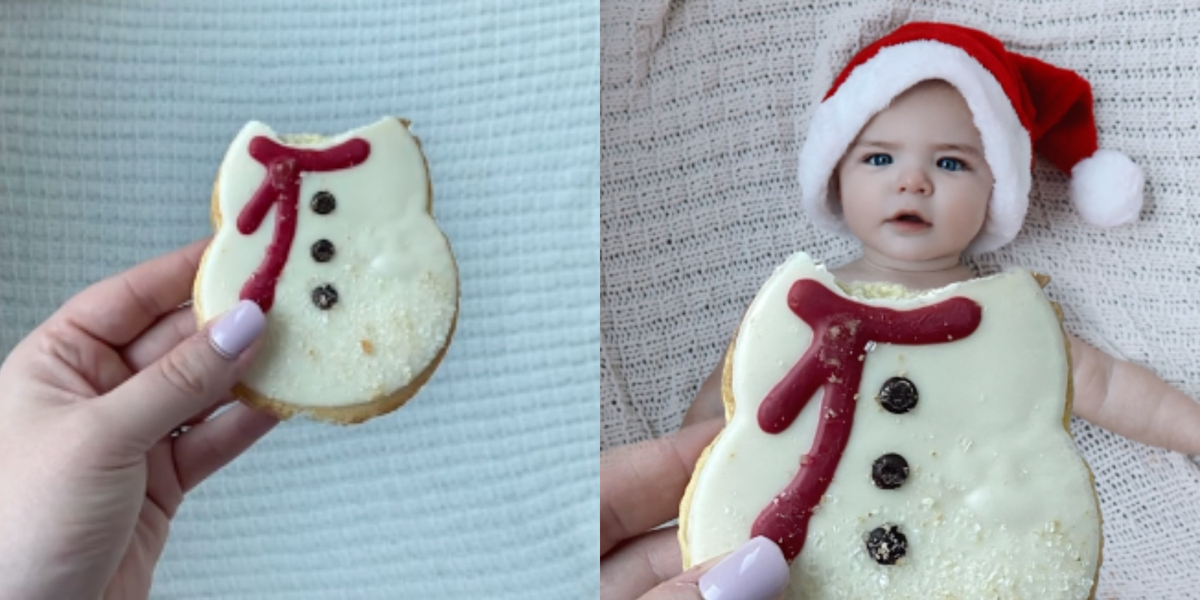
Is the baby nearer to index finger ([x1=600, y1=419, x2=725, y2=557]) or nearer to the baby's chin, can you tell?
the baby's chin

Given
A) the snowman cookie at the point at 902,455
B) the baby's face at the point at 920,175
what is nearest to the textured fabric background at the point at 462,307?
the baby's face at the point at 920,175

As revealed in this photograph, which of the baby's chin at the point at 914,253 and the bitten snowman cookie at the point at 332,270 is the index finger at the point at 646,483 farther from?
the baby's chin at the point at 914,253

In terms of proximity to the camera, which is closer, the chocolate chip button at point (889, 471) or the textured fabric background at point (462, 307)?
the chocolate chip button at point (889, 471)

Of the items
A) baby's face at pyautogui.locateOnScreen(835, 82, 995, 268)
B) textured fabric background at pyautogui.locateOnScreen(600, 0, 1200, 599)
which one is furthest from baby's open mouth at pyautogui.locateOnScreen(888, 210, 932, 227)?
textured fabric background at pyautogui.locateOnScreen(600, 0, 1200, 599)

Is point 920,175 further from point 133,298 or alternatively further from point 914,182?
point 133,298

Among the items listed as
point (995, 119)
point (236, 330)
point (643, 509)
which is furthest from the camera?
point (995, 119)

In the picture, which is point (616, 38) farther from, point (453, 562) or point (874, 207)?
point (453, 562)

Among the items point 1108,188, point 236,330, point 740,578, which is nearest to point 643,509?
point 740,578

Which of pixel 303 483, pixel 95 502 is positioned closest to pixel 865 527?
pixel 95 502
